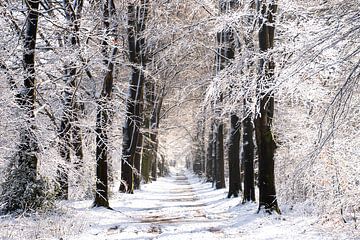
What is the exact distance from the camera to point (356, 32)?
5781 millimetres

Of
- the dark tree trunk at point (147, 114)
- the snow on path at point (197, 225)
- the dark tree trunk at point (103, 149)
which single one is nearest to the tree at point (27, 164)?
the snow on path at point (197, 225)

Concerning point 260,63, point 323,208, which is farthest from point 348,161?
point 260,63

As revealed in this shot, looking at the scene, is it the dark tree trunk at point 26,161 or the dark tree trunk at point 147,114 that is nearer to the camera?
the dark tree trunk at point 26,161

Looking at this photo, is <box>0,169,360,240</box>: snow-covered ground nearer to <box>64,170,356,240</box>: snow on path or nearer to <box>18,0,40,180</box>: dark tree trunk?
<box>64,170,356,240</box>: snow on path

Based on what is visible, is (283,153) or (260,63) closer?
(260,63)

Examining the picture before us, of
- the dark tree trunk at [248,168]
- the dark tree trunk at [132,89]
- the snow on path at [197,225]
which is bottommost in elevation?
the snow on path at [197,225]

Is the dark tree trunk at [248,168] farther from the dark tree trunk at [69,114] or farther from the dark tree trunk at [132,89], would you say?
the dark tree trunk at [132,89]

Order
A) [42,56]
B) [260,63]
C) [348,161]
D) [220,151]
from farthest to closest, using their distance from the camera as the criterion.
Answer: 1. [220,151]
2. [42,56]
3. [260,63]
4. [348,161]

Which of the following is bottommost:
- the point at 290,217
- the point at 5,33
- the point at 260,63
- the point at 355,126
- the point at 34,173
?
the point at 290,217

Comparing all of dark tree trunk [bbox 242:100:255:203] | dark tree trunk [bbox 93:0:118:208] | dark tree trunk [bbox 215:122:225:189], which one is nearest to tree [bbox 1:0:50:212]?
dark tree trunk [bbox 93:0:118:208]

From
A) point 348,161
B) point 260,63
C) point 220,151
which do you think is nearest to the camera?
point 348,161

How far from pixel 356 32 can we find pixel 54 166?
30.6 feet

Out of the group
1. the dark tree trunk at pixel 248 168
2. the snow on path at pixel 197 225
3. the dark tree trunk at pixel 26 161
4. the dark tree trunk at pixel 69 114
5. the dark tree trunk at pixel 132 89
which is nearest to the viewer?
the snow on path at pixel 197 225

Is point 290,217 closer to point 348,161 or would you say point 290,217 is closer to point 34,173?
point 348,161
